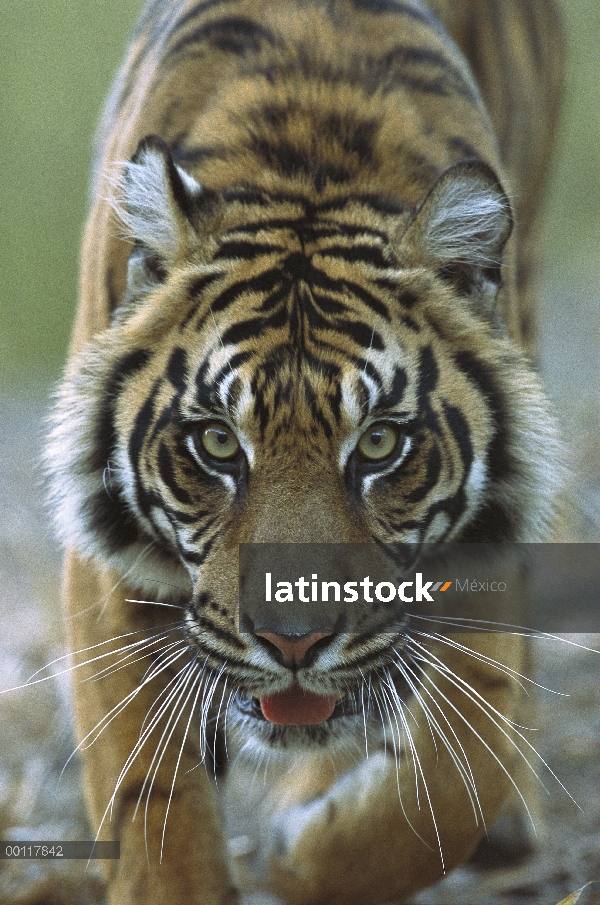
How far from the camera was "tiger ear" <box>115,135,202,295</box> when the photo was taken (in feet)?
4.69

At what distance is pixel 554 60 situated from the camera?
252cm

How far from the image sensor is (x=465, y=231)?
1.47 meters

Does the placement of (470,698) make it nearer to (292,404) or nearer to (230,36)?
(292,404)

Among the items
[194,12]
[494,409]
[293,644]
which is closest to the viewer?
[293,644]

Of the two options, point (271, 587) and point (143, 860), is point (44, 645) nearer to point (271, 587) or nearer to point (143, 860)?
point (143, 860)

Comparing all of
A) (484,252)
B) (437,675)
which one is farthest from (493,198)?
(437,675)

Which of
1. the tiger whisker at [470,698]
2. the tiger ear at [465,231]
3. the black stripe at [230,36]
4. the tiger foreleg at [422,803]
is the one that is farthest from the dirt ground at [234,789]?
the black stripe at [230,36]

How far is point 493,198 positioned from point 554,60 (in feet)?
4.11

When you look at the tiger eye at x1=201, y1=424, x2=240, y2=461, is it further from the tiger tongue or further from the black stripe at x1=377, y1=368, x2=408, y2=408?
the tiger tongue

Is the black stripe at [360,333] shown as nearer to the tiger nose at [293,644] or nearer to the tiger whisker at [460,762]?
the tiger nose at [293,644]

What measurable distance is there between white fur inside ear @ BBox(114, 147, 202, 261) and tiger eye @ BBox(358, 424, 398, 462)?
40 cm

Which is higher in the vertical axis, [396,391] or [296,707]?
[396,391]

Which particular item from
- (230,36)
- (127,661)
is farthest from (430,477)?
(230,36)

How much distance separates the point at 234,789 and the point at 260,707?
0.67 meters
